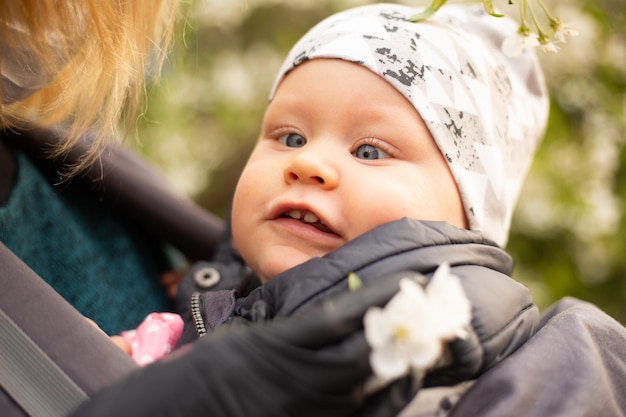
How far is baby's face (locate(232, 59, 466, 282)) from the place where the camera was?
45.3 inches

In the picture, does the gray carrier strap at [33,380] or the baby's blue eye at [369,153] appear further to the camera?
the baby's blue eye at [369,153]

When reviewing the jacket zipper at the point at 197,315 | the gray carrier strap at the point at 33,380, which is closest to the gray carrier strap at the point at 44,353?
the gray carrier strap at the point at 33,380

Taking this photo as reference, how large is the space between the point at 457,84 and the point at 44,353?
2.73ft

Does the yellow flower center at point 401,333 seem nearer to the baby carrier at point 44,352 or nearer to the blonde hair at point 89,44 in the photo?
the baby carrier at point 44,352

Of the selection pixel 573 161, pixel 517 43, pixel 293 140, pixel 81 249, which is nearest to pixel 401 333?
pixel 293 140

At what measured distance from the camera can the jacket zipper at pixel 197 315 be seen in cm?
115

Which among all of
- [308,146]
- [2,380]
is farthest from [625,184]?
[2,380]

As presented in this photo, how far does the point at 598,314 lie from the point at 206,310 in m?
0.64

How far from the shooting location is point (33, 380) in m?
0.87

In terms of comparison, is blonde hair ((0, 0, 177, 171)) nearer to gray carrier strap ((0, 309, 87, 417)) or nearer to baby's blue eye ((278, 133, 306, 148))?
baby's blue eye ((278, 133, 306, 148))

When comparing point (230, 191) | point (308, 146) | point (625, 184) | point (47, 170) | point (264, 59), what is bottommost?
point (230, 191)

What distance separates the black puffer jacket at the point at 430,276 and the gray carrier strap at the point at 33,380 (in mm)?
277

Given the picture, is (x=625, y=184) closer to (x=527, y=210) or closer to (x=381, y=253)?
(x=527, y=210)

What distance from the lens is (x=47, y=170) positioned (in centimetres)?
161
